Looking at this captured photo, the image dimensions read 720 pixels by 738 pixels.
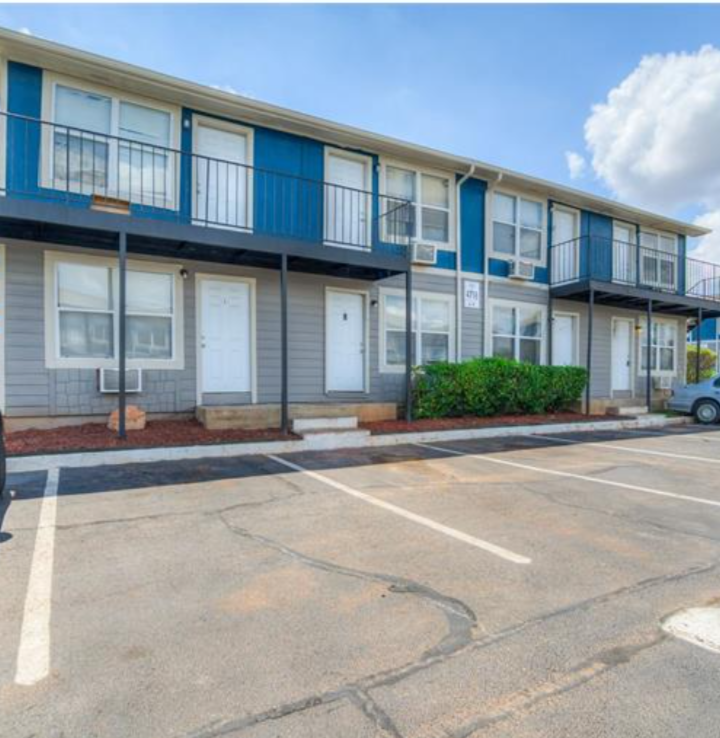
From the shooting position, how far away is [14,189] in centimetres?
742

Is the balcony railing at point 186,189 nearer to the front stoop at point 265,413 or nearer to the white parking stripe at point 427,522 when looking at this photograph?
→ the front stoop at point 265,413

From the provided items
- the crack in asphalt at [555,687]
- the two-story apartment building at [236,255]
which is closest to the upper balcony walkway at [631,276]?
the two-story apartment building at [236,255]

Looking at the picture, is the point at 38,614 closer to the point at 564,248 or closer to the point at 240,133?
the point at 240,133

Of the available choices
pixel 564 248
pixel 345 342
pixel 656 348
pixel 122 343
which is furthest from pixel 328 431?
pixel 656 348

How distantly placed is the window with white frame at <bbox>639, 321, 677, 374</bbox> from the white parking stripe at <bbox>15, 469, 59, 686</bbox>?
1591cm

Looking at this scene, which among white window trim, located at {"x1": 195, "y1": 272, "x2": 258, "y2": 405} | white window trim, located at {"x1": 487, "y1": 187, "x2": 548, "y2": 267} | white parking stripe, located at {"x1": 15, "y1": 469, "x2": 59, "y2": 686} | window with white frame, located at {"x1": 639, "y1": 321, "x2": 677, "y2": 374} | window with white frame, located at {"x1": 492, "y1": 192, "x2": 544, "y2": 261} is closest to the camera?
white parking stripe, located at {"x1": 15, "y1": 469, "x2": 59, "y2": 686}

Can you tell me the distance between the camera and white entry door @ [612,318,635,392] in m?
14.3

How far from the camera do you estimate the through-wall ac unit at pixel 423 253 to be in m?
10.6

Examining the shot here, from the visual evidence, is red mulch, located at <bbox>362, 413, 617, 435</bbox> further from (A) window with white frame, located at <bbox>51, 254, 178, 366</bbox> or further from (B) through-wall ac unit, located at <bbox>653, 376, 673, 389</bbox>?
(B) through-wall ac unit, located at <bbox>653, 376, 673, 389</bbox>

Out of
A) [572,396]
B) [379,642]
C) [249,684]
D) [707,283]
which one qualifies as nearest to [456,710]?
[379,642]

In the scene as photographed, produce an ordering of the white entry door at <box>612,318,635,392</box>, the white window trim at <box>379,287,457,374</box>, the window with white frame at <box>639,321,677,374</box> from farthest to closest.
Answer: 1. the window with white frame at <box>639,321,677,374</box>
2. the white entry door at <box>612,318,635,392</box>
3. the white window trim at <box>379,287,457,374</box>

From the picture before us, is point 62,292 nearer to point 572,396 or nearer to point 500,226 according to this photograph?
point 500,226

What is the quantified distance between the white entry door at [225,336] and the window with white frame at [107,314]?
0.56m

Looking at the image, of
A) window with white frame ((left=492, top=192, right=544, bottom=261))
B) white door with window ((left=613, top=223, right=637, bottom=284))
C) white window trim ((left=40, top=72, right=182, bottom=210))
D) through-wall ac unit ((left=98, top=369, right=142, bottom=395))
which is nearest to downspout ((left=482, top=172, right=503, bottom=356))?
window with white frame ((left=492, top=192, right=544, bottom=261))
